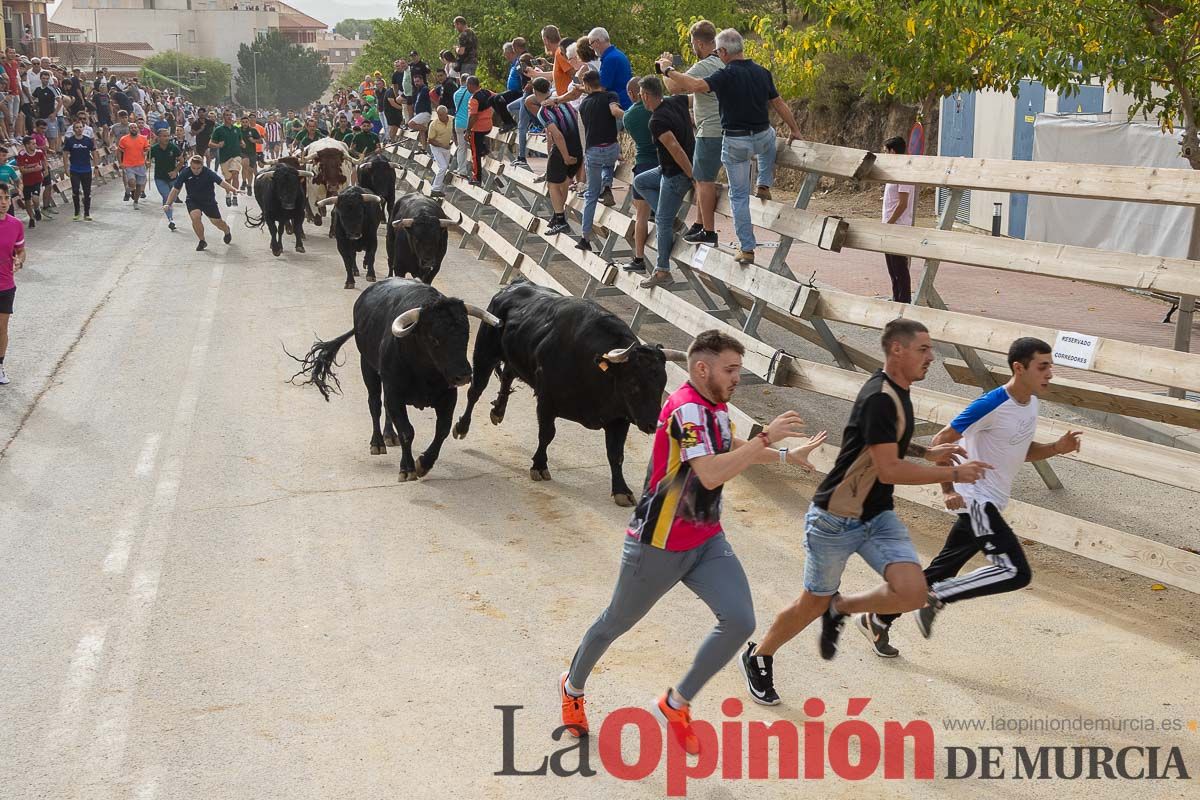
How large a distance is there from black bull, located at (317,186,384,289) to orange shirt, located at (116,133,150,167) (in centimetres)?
1157

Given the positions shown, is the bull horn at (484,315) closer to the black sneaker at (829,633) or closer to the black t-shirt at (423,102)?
the black sneaker at (829,633)

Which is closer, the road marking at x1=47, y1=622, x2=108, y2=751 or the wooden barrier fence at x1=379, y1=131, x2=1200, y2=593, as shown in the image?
the road marking at x1=47, y1=622, x2=108, y2=751

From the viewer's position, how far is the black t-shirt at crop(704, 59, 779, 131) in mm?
10055

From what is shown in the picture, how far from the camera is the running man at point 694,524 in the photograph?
5125mm

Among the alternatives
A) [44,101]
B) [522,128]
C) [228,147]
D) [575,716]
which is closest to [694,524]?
[575,716]

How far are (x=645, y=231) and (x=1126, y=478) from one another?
16.4ft

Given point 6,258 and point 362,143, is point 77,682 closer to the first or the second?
point 6,258

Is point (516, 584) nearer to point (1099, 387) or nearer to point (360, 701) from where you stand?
point (360, 701)

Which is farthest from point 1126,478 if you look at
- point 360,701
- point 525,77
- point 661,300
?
point 525,77

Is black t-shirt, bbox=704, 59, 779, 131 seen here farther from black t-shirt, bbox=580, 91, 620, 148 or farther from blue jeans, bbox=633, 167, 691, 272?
black t-shirt, bbox=580, 91, 620, 148

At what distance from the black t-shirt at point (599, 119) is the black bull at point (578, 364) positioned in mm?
3607

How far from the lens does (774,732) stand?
19.0ft

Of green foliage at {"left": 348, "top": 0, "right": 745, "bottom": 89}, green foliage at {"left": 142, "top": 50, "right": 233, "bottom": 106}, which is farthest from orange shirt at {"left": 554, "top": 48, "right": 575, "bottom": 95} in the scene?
green foliage at {"left": 142, "top": 50, "right": 233, "bottom": 106}

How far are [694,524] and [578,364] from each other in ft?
13.7
